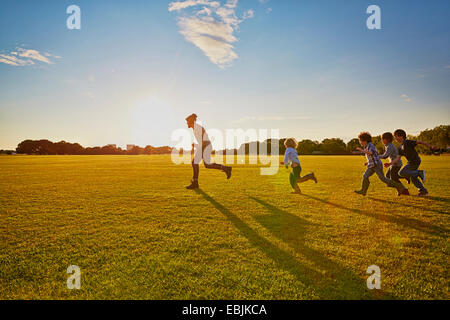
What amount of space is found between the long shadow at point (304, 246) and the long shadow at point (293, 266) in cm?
10

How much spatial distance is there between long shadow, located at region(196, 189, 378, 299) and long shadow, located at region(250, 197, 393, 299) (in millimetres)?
100

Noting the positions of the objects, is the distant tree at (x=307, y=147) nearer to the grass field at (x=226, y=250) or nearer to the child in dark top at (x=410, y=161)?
the child in dark top at (x=410, y=161)

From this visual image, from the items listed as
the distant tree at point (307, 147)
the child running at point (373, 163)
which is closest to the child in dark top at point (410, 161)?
the child running at point (373, 163)

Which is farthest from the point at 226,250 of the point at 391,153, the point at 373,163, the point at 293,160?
the point at 391,153

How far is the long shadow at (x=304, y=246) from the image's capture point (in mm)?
2490

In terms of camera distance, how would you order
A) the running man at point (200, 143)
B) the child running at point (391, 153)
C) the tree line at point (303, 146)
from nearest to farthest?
the child running at point (391, 153), the running man at point (200, 143), the tree line at point (303, 146)

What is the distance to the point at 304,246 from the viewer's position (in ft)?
11.8

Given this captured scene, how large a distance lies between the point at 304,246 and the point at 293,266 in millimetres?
741

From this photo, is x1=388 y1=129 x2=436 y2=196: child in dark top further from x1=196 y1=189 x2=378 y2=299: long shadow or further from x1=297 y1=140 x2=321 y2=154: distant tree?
x1=297 y1=140 x2=321 y2=154: distant tree

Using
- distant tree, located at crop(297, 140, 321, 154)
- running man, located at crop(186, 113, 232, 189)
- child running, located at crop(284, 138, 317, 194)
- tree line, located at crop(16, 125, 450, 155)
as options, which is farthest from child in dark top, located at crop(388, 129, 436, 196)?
distant tree, located at crop(297, 140, 321, 154)

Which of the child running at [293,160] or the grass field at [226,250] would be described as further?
the child running at [293,160]

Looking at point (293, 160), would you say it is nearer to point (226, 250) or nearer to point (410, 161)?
point (410, 161)

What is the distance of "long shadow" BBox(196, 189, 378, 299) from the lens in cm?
242
